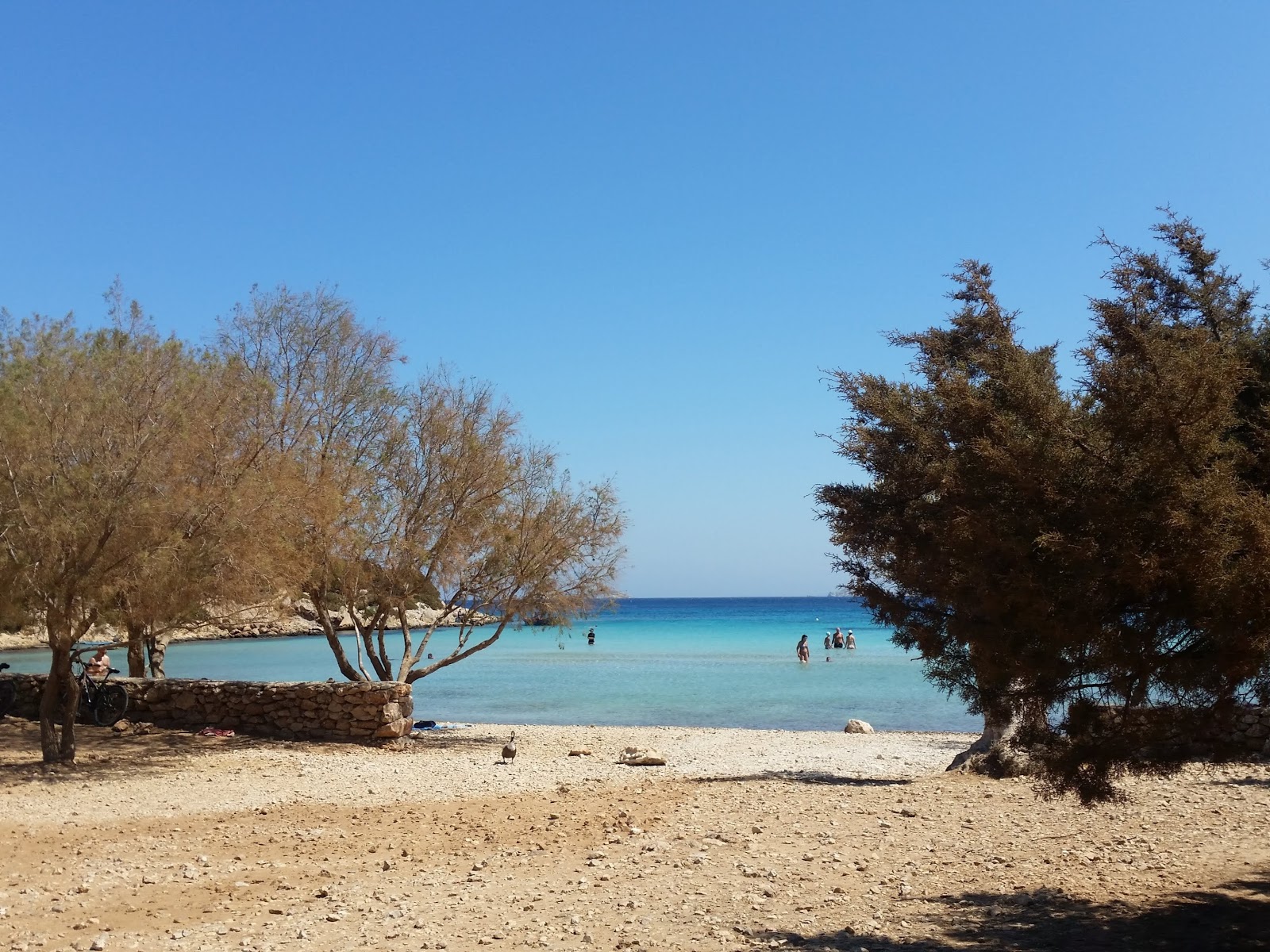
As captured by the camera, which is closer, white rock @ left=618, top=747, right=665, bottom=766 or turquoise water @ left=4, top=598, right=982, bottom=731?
white rock @ left=618, top=747, right=665, bottom=766

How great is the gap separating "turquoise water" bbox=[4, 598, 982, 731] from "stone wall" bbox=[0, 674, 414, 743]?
213 inches

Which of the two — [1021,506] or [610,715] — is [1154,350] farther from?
[610,715]

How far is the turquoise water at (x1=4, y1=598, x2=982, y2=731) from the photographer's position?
29500 mm

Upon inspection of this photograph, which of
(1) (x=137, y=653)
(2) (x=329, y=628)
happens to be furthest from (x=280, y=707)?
(1) (x=137, y=653)

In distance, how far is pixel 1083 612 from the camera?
523 cm

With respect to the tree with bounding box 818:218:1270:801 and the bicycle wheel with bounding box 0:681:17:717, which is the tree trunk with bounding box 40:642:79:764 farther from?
the tree with bounding box 818:218:1270:801

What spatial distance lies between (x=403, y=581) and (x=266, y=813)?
8350 mm

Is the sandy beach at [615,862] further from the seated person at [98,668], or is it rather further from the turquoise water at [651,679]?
the turquoise water at [651,679]

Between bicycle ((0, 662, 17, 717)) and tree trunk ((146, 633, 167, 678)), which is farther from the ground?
tree trunk ((146, 633, 167, 678))

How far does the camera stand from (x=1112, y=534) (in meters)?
5.11

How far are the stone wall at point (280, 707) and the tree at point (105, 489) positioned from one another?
3980 millimetres

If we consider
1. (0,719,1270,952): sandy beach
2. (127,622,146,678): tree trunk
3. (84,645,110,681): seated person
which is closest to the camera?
(0,719,1270,952): sandy beach

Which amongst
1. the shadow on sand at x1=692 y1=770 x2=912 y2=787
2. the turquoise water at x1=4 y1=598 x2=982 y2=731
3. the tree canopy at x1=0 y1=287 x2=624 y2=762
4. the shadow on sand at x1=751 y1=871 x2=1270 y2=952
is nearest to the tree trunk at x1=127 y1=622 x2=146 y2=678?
the tree canopy at x1=0 y1=287 x2=624 y2=762

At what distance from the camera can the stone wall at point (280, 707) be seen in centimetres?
1812
